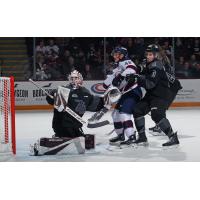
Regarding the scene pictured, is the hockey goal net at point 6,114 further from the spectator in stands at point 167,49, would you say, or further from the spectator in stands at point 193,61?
the spectator in stands at point 193,61


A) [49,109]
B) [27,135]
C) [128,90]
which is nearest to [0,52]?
[49,109]

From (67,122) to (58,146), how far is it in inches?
11.3

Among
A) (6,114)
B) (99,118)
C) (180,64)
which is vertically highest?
(180,64)

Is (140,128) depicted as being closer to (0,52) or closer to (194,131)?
(194,131)

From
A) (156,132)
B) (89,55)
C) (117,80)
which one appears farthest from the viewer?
(89,55)

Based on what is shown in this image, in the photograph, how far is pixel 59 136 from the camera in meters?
6.31

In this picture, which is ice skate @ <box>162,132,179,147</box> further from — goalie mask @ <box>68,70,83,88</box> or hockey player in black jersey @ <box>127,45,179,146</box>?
goalie mask @ <box>68,70,83,88</box>

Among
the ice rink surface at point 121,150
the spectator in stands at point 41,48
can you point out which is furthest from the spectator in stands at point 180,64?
the spectator in stands at point 41,48

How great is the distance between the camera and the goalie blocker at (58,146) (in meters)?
6.11

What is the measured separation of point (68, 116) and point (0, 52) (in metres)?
7.73

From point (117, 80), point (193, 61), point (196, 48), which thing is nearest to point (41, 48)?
point (193, 61)

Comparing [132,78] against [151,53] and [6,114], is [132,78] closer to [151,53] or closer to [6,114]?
[151,53]

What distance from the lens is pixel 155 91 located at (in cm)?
654

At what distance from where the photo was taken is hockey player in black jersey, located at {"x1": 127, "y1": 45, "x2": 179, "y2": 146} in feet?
21.0
